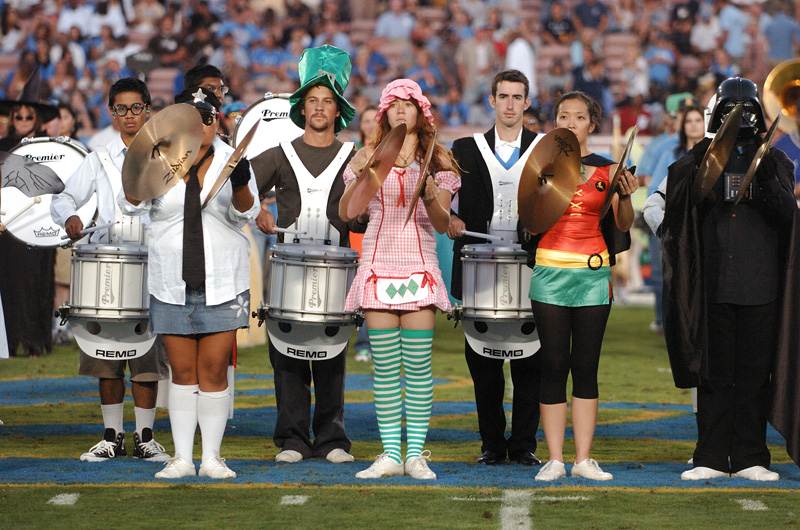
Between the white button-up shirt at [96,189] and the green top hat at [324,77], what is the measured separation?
995 mm

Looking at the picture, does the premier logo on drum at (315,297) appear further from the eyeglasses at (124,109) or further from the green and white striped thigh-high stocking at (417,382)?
the eyeglasses at (124,109)

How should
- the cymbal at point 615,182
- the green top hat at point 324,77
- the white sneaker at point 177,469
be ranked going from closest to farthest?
the cymbal at point 615,182, the white sneaker at point 177,469, the green top hat at point 324,77

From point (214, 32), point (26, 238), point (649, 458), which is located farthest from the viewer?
point (214, 32)

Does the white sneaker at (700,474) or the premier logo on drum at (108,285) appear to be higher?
the premier logo on drum at (108,285)

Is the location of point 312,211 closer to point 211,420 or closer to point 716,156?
point 211,420

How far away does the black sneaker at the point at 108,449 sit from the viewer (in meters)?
6.75

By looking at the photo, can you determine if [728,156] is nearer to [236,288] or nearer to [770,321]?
[770,321]

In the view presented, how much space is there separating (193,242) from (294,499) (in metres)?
1.34

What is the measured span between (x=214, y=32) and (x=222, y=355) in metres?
16.4

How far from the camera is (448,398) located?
31.2 ft

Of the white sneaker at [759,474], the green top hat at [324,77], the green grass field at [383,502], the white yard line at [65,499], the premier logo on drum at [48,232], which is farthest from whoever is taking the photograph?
the premier logo on drum at [48,232]

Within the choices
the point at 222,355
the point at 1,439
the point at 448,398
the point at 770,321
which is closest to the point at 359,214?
the point at 222,355

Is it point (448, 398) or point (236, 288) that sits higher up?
point (236, 288)

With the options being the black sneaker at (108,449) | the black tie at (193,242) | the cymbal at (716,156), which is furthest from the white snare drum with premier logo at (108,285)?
the cymbal at (716,156)
